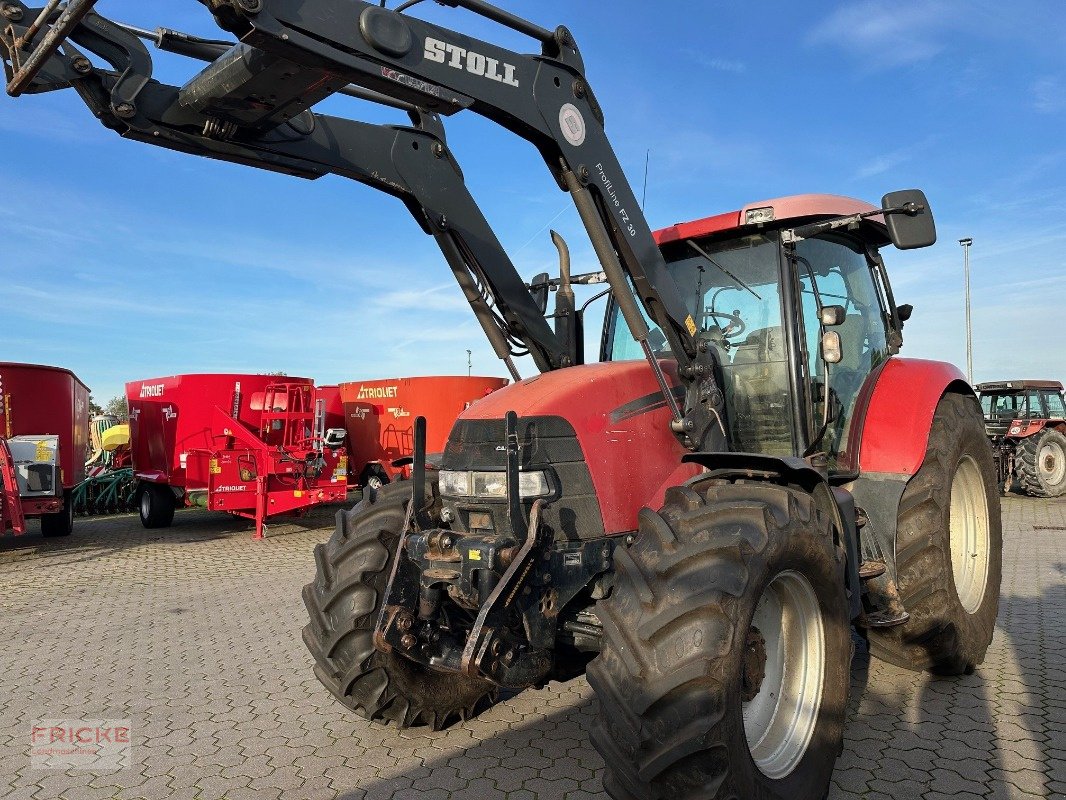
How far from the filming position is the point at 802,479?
3430 mm

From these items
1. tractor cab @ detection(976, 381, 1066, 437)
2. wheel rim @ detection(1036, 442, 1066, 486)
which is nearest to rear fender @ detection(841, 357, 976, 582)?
wheel rim @ detection(1036, 442, 1066, 486)

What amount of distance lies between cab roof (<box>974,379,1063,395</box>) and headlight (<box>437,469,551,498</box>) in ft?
51.2

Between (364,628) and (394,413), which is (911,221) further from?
(394,413)

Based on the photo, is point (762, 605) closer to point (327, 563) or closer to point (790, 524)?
point (790, 524)

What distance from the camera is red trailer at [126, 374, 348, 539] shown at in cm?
1140

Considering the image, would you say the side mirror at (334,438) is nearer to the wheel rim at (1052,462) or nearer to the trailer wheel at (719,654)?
the trailer wheel at (719,654)

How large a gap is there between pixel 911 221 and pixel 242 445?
10223 mm

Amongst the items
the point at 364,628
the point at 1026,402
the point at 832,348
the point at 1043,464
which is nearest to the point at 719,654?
the point at 364,628

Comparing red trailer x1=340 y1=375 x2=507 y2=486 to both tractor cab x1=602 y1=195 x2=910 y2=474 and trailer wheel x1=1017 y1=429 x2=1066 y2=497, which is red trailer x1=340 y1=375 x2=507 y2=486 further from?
trailer wheel x1=1017 y1=429 x2=1066 y2=497

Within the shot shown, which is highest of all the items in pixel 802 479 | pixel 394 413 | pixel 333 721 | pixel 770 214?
pixel 770 214

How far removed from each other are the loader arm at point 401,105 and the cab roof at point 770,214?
746 mm

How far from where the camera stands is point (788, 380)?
4078 millimetres

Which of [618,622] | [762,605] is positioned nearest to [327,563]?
[618,622]

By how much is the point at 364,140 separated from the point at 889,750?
12.4 ft
